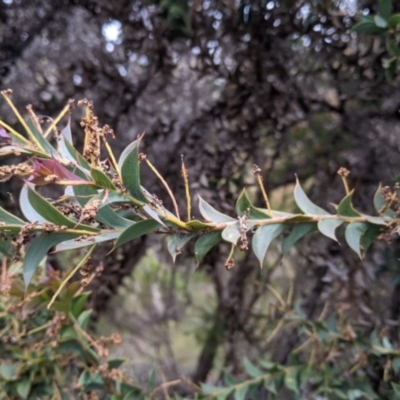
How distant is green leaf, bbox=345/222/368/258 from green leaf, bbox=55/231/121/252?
24cm

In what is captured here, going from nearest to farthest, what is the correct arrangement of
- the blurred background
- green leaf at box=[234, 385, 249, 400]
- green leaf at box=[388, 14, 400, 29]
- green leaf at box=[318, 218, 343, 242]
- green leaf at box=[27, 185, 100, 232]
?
green leaf at box=[27, 185, 100, 232]
green leaf at box=[318, 218, 343, 242]
green leaf at box=[388, 14, 400, 29]
green leaf at box=[234, 385, 249, 400]
the blurred background

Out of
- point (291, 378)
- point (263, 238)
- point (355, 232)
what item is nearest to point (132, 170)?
point (263, 238)

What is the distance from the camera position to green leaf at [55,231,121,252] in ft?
1.27

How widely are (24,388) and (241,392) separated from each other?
0.31 meters

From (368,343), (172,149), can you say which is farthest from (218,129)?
(368,343)

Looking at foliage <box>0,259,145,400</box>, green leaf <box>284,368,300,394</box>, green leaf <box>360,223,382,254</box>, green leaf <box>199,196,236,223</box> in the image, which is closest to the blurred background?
green leaf <box>284,368,300,394</box>

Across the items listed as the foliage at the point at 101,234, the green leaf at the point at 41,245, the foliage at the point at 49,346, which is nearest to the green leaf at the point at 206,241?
the foliage at the point at 101,234

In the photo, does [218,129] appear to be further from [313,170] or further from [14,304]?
[14,304]

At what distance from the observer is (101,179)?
1.24ft

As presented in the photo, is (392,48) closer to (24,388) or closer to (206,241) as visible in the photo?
(206,241)

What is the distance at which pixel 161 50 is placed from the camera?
94 cm

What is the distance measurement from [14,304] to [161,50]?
0.53 m

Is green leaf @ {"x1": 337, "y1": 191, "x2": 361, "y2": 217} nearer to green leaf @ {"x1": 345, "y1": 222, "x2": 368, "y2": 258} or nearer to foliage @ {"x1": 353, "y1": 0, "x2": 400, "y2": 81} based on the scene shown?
green leaf @ {"x1": 345, "y1": 222, "x2": 368, "y2": 258}

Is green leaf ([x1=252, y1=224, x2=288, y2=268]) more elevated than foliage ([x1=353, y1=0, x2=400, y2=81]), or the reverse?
foliage ([x1=353, y1=0, x2=400, y2=81])
